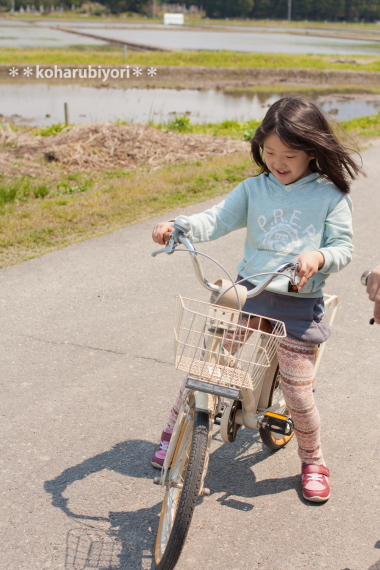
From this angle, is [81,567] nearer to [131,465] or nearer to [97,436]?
[131,465]

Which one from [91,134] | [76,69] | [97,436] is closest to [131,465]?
[97,436]

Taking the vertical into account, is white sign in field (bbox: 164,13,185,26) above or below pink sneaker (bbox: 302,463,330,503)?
below

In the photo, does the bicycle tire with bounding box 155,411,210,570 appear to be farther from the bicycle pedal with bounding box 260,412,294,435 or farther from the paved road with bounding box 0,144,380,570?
the bicycle pedal with bounding box 260,412,294,435

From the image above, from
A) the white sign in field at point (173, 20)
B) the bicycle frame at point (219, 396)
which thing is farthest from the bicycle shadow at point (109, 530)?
the white sign in field at point (173, 20)

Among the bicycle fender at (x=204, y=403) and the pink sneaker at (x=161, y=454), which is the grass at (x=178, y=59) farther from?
the bicycle fender at (x=204, y=403)

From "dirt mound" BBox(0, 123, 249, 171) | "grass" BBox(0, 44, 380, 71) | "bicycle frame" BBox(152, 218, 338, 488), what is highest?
"bicycle frame" BBox(152, 218, 338, 488)

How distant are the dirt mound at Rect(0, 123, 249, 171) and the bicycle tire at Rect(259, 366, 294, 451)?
7280 mm

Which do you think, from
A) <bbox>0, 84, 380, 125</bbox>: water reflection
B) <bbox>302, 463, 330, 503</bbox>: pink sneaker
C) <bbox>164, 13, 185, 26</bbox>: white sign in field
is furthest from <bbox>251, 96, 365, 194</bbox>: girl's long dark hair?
<bbox>164, 13, 185, 26</bbox>: white sign in field

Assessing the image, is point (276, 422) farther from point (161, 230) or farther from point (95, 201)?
point (95, 201)

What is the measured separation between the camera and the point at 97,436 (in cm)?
351

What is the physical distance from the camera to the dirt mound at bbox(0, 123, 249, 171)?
10562 millimetres

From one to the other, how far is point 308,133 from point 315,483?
1.56 m

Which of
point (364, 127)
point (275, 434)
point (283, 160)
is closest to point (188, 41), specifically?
point (364, 127)

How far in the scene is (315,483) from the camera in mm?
3076
